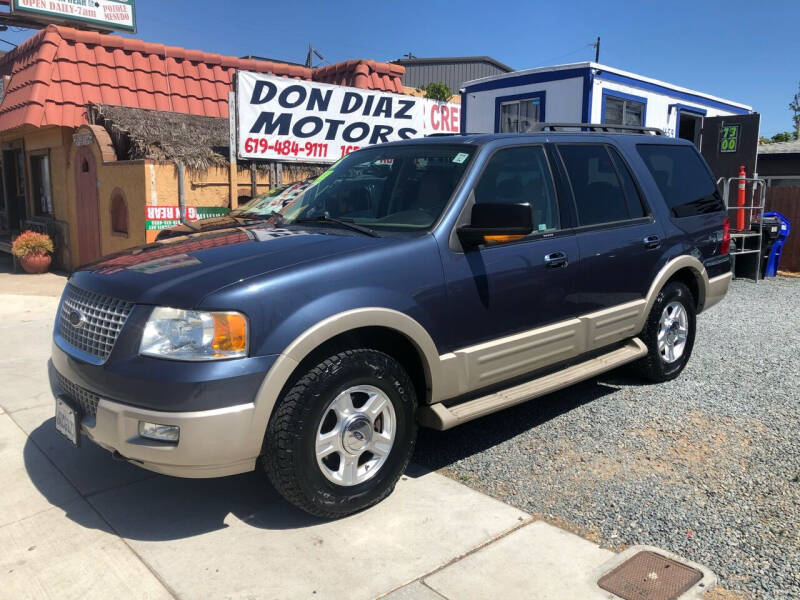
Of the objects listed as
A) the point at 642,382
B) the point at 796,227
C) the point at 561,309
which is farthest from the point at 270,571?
the point at 796,227

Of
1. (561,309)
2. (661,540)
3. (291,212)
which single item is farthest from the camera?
(291,212)

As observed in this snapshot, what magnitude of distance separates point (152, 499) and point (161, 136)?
27.0 feet

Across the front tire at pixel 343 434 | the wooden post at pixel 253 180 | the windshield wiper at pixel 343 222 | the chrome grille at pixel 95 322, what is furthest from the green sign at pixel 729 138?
the chrome grille at pixel 95 322

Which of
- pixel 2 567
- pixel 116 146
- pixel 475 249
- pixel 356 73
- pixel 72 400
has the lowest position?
pixel 2 567

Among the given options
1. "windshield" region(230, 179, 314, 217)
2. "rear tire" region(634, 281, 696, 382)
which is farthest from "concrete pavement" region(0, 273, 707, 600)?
"windshield" region(230, 179, 314, 217)

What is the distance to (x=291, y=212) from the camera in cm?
466

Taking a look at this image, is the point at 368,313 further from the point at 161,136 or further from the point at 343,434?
the point at 161,136

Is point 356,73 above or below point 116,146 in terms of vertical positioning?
above

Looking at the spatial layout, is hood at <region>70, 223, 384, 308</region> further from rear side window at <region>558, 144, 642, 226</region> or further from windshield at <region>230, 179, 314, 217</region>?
windshield at <region>230, 179, 314, 217</region>

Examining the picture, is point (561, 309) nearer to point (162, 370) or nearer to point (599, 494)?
point (599, 494)

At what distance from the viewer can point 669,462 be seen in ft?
13.6

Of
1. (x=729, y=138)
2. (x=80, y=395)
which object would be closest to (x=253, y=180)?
(x=80, y=395)

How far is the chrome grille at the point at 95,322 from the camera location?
3.20 meters

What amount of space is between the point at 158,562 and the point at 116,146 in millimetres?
9605
